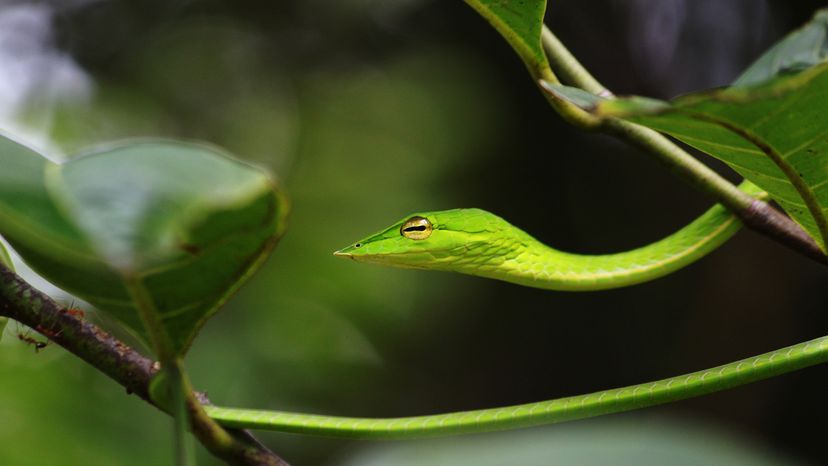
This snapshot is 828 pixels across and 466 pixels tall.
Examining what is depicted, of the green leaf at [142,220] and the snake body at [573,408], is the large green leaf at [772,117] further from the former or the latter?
the green leaf at [142,220]

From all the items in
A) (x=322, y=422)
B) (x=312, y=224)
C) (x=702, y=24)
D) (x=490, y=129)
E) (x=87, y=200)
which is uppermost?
(x=702, y=24)

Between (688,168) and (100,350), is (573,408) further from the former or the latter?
(100,350)

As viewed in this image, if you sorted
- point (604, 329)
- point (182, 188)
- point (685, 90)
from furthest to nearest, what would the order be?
point (685, 90) < point (604, 329) < point (182, 188)

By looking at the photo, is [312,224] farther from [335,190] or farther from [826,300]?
[826,300]

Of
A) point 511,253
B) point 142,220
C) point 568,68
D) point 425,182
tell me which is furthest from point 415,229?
point 425,182

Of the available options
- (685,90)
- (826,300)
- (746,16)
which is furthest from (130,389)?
(746,16)
